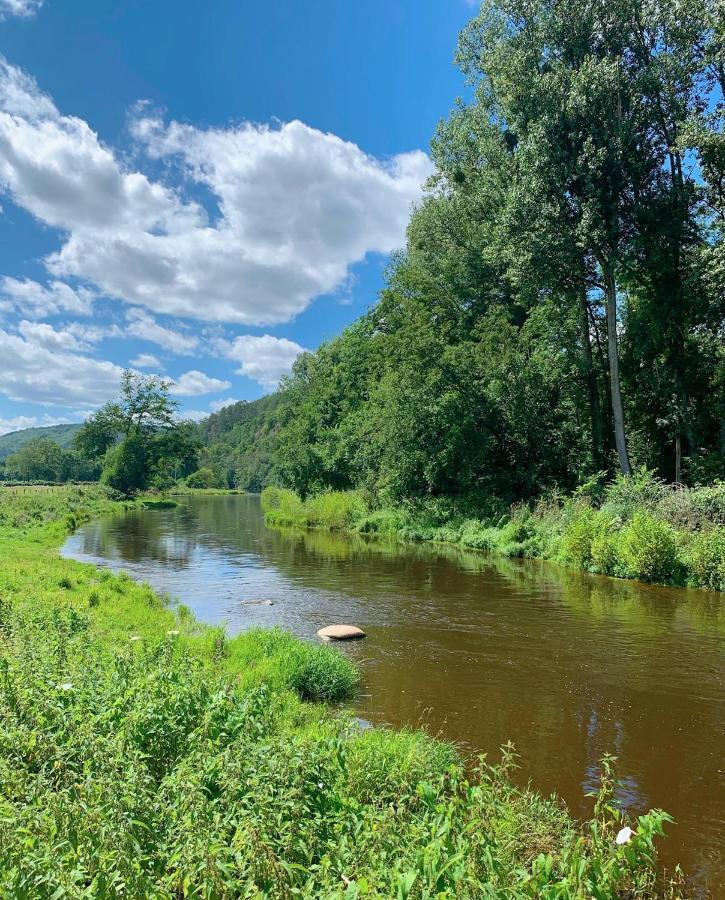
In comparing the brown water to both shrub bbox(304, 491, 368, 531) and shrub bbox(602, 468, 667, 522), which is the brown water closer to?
shrub bbox(602, 468, 667, 522)

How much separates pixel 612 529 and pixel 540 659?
1150 centimetres

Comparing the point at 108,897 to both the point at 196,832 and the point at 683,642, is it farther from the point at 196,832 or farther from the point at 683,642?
the point at 683,642

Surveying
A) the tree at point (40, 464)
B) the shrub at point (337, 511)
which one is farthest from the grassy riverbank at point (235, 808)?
the tree at point (40, 464)

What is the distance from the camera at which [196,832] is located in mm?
3762

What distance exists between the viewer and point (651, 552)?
18.9 meters

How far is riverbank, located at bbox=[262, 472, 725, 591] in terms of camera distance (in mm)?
18516

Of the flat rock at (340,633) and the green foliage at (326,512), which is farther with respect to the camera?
the green foliage at (326,512)

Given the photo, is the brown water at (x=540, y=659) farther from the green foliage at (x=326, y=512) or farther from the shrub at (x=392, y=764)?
the green foliage at (x=326, y=512)

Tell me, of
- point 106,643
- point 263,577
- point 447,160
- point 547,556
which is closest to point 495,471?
point 547,556

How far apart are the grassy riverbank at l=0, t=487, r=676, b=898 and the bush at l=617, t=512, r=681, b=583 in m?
14.1

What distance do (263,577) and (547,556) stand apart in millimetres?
11762

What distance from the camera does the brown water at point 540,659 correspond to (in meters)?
7.21

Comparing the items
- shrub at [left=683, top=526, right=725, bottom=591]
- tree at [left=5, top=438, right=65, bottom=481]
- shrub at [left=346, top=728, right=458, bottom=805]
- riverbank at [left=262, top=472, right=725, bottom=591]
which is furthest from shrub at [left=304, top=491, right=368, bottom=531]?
tree at [left=5, top=438, right=65, bottom=481]

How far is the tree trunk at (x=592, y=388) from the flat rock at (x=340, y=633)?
23413 millimetres
